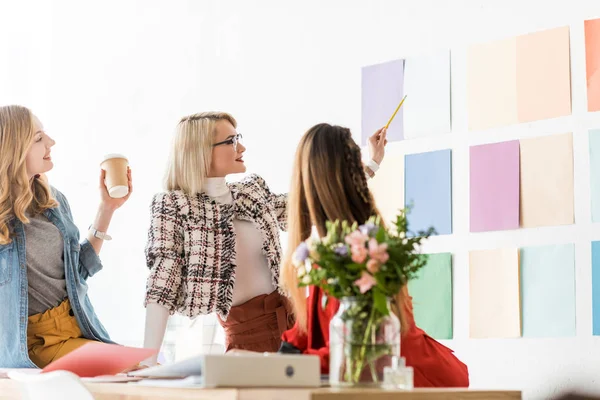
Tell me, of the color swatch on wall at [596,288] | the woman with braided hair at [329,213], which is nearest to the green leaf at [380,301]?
the woman with braided hair at [329,213]

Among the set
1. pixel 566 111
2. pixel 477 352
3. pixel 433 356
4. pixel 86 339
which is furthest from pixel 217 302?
pixel 566 111

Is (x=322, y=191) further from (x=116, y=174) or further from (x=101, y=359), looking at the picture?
(x=116, y=174)

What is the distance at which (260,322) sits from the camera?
2611 millimetres

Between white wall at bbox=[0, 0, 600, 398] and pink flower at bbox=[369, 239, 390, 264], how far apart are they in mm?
1023

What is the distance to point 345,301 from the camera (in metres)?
1.51

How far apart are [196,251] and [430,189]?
0.75 meters

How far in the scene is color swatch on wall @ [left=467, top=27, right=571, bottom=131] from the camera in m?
2.40

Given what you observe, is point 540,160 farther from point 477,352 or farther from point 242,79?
point 242,79

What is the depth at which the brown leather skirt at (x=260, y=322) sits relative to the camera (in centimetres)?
259

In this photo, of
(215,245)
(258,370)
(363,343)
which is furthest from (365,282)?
(215,245)

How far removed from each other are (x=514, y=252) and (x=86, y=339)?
130 cm

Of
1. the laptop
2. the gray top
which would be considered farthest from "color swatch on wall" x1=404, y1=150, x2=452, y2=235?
the laptop

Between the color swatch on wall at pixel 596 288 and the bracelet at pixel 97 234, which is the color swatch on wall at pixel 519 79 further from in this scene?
the bracelet at pixel 97 234

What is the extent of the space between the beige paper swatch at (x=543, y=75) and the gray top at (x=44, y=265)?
146cm
